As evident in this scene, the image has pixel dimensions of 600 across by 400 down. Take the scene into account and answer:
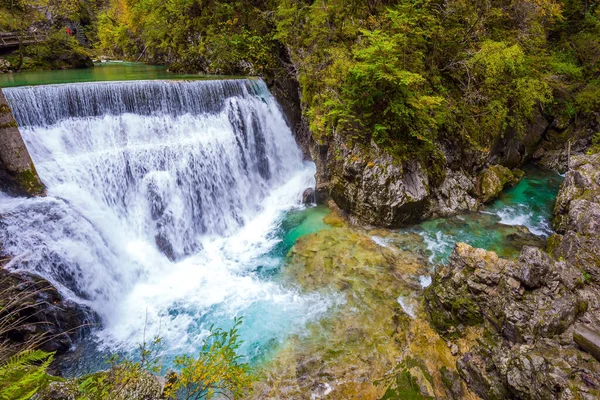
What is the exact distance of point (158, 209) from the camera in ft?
28.4

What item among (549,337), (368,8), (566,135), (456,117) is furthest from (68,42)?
(566,135)

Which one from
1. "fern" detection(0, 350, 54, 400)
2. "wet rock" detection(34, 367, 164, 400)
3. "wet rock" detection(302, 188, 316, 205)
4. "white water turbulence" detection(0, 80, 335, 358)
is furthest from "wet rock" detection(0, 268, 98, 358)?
"wet rock" detection(302, 188, 316, 205)

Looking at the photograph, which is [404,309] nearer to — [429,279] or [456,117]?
[429,279]

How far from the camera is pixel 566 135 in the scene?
12820 mm

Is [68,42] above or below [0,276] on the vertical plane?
above

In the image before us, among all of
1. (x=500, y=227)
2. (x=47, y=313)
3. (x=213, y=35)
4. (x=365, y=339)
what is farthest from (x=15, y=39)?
(x=500, y=227)

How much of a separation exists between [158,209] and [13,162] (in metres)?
3.18

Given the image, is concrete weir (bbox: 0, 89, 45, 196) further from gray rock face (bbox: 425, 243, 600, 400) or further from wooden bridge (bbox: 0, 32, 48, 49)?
wooden bridge (bbox: 0, 32, 48, 49)

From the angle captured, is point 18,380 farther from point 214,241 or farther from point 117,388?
point 214,241

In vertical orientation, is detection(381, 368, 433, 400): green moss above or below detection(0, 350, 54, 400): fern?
below

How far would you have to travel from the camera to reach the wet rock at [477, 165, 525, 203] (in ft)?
32.2

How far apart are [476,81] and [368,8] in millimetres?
4247

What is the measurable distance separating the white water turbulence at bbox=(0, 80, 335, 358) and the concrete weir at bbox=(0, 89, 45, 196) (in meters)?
0.45

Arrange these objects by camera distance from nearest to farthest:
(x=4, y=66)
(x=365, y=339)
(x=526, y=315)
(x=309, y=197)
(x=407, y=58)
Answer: (x=526, y=315) → (x=365, y=339) → (x=407, y=58) → (x=309, y=197) → (x=4, y=66)
